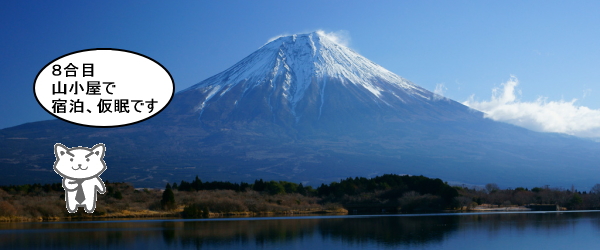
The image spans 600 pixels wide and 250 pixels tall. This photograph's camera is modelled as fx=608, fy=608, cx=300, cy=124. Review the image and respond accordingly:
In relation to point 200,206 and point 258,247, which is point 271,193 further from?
point 258,247

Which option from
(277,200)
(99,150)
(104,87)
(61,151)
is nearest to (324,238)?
(104,87)

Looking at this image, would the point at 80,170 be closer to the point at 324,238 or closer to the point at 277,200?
the point at 324,238

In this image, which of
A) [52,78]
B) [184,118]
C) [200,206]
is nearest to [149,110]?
[52,78]

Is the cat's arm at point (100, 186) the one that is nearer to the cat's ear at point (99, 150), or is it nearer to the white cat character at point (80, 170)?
the white cat character at point (80, 170)

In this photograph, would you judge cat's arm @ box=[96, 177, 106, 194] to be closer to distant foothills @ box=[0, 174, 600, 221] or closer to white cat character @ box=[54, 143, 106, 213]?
white cat character @ box=[54, 143, 106, 213]

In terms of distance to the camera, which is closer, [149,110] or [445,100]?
[149,110]
